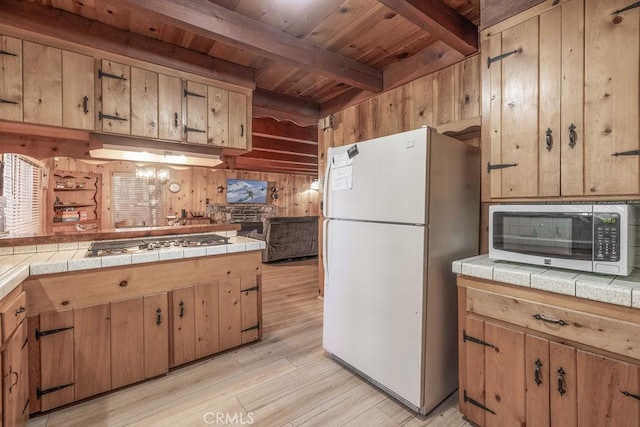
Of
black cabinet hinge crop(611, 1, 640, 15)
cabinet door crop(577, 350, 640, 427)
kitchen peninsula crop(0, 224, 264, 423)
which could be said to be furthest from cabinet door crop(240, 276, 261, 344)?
black cabinet hinge crop(611, 1, 640, 15)

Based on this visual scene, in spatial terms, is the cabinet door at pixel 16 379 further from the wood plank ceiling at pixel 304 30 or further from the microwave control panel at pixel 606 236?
the microwave control panel at pixel 606 236

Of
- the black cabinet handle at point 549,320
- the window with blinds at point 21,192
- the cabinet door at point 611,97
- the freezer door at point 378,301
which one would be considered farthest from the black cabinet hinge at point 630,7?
the window with blinds at point 21,192

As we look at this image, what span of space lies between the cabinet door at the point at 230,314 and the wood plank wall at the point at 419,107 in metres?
1.40

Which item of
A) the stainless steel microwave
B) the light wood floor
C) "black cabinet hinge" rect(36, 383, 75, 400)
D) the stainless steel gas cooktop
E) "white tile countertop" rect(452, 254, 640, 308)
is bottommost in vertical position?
the light wood floor

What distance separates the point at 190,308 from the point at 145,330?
0.30m

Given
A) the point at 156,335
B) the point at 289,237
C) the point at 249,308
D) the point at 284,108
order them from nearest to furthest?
the point at 156,335 → the point at 249,308 → the point at 284,108 → the point at 289,237

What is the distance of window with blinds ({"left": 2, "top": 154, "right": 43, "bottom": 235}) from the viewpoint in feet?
8.61

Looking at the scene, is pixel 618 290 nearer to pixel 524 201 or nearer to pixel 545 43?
pixel 524 201

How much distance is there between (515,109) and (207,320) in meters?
2.47

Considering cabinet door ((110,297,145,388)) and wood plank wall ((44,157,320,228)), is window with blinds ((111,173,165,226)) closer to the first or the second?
wood plank wall ((44,157,320,228))

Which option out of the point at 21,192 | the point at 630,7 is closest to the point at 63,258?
the point at 21,192

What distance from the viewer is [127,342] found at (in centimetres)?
192

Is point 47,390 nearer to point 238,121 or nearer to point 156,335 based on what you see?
point 156,335

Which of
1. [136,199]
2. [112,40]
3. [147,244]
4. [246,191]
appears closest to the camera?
[112,40]
